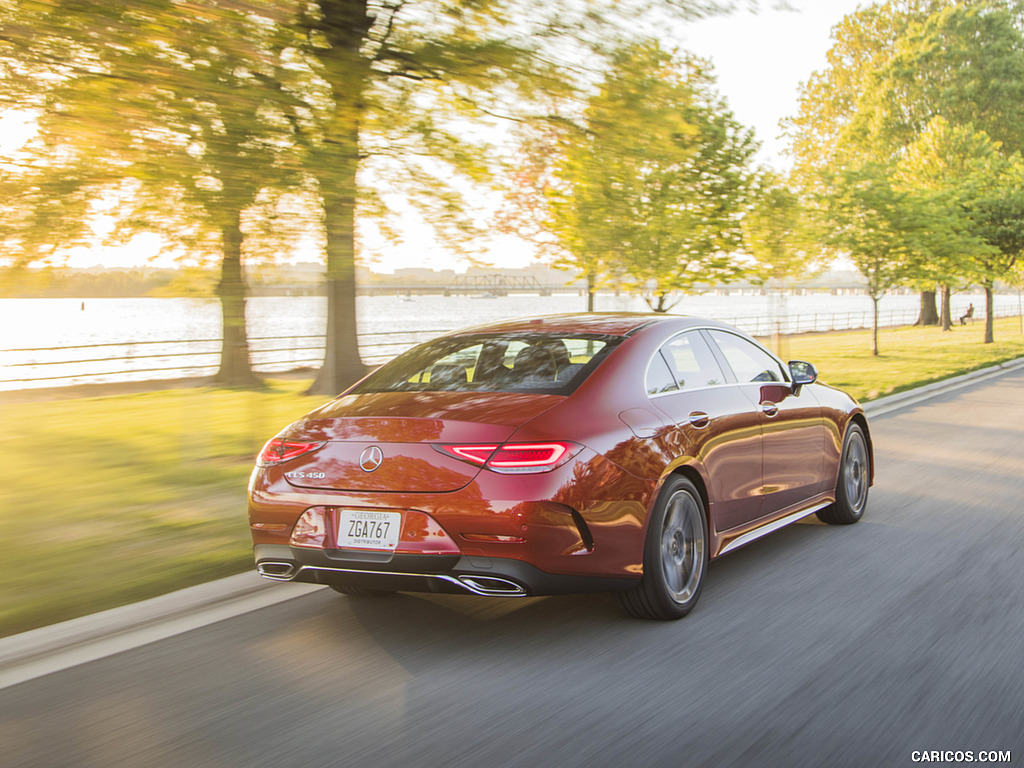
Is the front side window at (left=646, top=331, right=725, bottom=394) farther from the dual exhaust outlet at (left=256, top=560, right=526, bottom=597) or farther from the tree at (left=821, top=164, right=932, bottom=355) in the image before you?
the tree at (left=821, top=164, right=932, bottom=355)

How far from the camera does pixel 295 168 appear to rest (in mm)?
7617

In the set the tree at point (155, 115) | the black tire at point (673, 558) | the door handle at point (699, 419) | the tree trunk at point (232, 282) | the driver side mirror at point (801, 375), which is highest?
the tree at point (155, 115)

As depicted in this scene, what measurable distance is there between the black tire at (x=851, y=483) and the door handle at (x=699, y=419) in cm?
215

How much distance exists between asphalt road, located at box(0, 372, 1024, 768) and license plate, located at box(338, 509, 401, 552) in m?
0.51

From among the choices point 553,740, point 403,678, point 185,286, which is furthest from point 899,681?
point 185,286

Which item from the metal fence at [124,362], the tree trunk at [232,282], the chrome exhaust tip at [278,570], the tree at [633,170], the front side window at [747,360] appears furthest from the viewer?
the metal fence at [124,362]

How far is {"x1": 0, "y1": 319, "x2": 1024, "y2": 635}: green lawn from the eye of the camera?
6.04 metres

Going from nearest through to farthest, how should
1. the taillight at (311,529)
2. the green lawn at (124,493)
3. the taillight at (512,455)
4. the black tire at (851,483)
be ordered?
the taillight at (512,455), the taillight at (311,529), the green lawn at (124,493), the black tire at (851,483)

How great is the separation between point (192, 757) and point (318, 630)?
1.51m

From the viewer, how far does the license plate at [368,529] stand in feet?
14.6

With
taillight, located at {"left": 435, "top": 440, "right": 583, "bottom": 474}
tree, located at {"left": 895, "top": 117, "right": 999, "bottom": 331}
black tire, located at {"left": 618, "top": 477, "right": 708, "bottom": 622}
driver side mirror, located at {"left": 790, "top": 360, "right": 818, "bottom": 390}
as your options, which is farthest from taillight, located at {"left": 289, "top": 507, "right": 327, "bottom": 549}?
tree, located at {"left": 895, "top": 117, "right": 999, "bottom": 331}

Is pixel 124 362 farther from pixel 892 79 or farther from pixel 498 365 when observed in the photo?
pixel 892 79

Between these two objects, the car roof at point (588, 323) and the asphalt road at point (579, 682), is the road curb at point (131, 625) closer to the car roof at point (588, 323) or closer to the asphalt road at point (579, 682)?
the asphalt road at point (579, 682)

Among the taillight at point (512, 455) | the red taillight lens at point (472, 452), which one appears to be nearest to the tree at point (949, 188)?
the taillight at point (512, 455)
